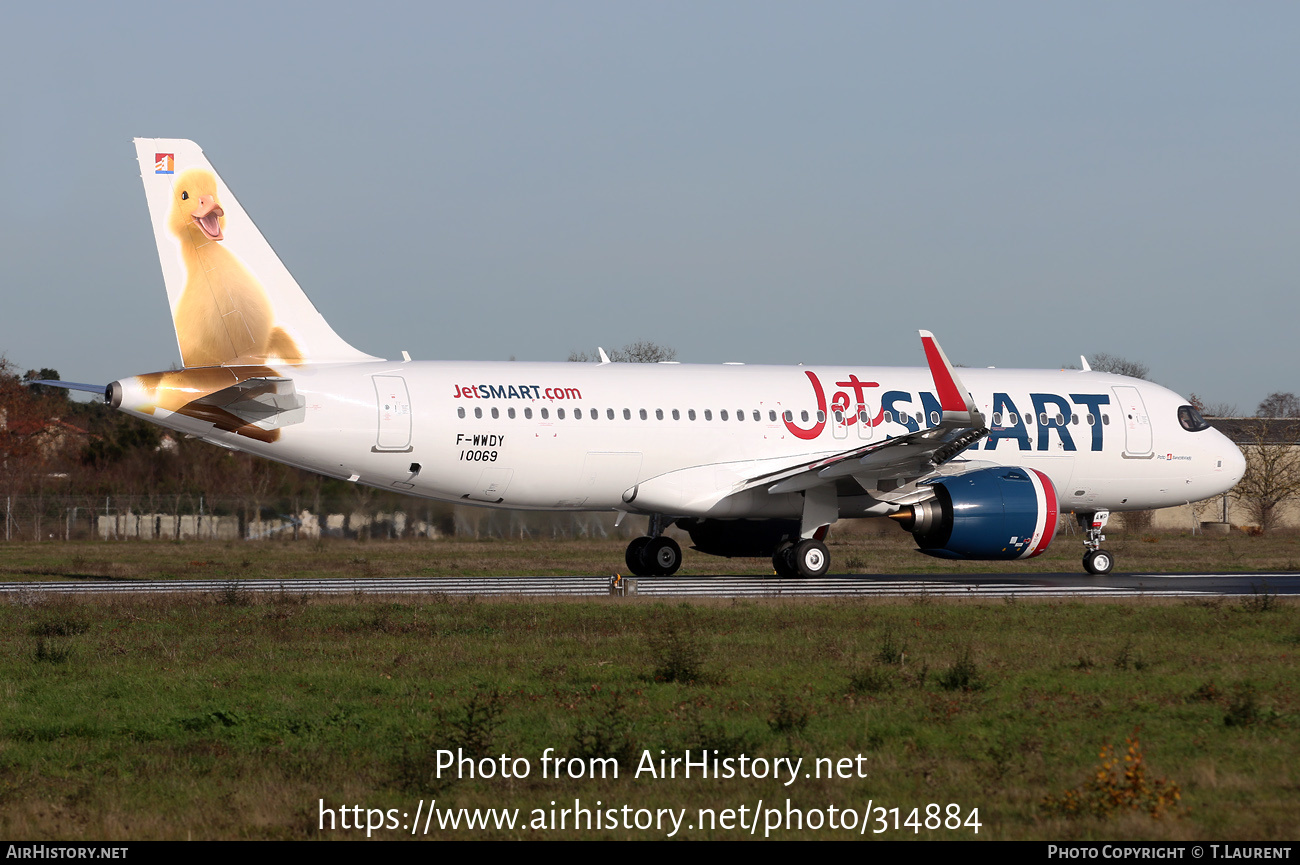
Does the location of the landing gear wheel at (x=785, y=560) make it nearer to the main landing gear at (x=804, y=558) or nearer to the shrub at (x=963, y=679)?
the main landing gear at (x=804, y=558)

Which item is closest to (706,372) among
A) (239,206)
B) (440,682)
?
(239,206)

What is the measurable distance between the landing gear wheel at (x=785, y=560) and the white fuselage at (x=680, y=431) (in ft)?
2.22

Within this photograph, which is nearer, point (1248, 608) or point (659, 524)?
point (1248, 608)

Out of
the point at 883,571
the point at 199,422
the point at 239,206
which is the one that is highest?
the point at 239,206

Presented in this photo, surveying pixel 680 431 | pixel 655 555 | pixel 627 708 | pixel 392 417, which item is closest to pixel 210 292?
pixel 392 417

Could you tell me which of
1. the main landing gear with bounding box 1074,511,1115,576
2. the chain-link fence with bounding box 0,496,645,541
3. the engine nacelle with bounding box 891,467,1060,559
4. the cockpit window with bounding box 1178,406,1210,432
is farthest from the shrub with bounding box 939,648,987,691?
the chain-link fence with bounding box 0,496,645,541

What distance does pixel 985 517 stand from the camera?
23.2m

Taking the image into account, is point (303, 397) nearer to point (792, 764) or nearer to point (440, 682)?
point (440, 682)

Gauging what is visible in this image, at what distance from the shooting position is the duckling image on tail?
22172 mm

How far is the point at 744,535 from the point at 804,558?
2.28 meters

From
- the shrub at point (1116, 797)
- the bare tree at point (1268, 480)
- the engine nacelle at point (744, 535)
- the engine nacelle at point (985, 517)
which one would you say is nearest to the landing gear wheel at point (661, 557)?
the engine nacelle at point (744, 535)

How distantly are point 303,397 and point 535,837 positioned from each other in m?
15.6

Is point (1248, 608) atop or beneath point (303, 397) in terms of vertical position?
beneath

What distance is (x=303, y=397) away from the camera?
2198cm
